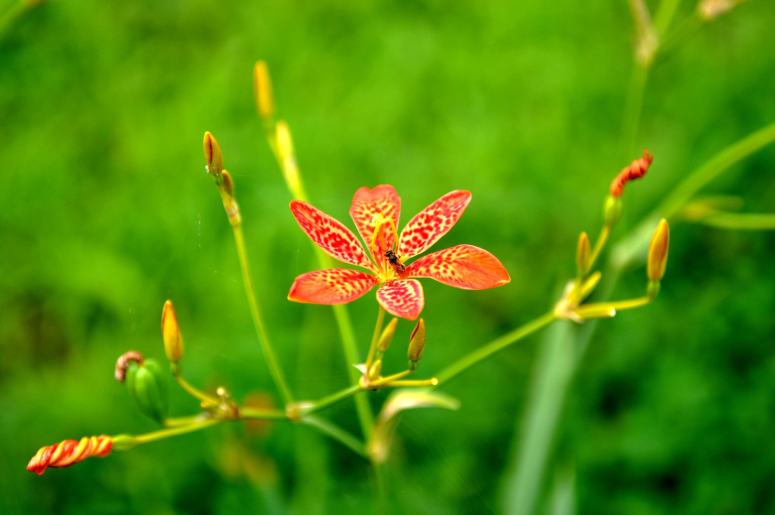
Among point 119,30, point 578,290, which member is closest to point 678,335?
point 578,290

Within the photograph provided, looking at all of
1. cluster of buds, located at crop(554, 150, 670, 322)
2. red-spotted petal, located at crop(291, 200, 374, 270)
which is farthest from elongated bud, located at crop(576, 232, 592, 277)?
red-spotted petal, located at crop(291, 200, 374, 270)

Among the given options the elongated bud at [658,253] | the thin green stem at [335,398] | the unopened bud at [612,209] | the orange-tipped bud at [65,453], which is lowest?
the orange-tipped bud at [65,453]

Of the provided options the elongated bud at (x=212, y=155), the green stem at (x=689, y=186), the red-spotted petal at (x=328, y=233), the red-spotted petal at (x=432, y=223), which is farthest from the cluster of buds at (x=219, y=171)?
the green stem at (x=689, y=186)

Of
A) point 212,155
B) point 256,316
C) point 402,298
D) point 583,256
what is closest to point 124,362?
point 256,316

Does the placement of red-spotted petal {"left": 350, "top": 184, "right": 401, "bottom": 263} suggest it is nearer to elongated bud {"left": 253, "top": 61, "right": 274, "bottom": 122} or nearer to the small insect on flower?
the small insect on flower

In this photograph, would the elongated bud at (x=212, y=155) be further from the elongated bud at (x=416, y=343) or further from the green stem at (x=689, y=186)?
the green stem at (x=689, y=186)

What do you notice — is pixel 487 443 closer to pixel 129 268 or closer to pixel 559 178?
pixel 559 178

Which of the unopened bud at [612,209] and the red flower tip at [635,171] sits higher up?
the red flower tip at [635,171]
